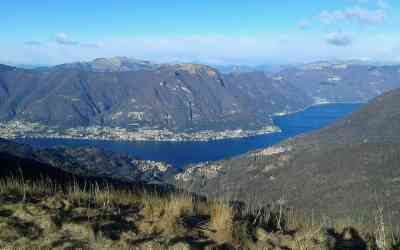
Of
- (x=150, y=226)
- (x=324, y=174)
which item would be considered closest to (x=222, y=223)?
(x=150, y=226)

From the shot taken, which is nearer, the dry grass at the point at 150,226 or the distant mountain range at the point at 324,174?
the dry grass at the point at 150,226

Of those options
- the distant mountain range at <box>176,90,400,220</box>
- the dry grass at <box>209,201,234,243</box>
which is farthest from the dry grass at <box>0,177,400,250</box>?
the distant mountain range at <box>176,90,400,220</box>

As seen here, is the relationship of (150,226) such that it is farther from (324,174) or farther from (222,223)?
(324,174)

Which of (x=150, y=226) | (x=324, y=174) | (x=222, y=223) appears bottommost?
(x=324, y=174)

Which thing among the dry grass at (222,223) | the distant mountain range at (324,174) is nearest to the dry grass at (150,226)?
the dry grass at (222,223)

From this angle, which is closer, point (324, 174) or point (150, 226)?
point (150, 226)

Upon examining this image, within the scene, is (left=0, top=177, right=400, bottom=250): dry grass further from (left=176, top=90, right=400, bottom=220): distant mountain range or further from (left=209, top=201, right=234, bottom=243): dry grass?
(left=176, top=90, right=400, bottom=220): distant mountain range

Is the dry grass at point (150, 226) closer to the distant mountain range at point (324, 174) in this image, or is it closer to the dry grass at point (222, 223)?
the dry grass at point (222, 223)

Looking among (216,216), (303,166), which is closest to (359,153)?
(303,166)

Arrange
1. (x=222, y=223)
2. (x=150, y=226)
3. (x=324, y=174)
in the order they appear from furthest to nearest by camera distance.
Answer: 1. (x=324, y=174)
2. (x=150, y=226)
3. (x=222, y=223)
